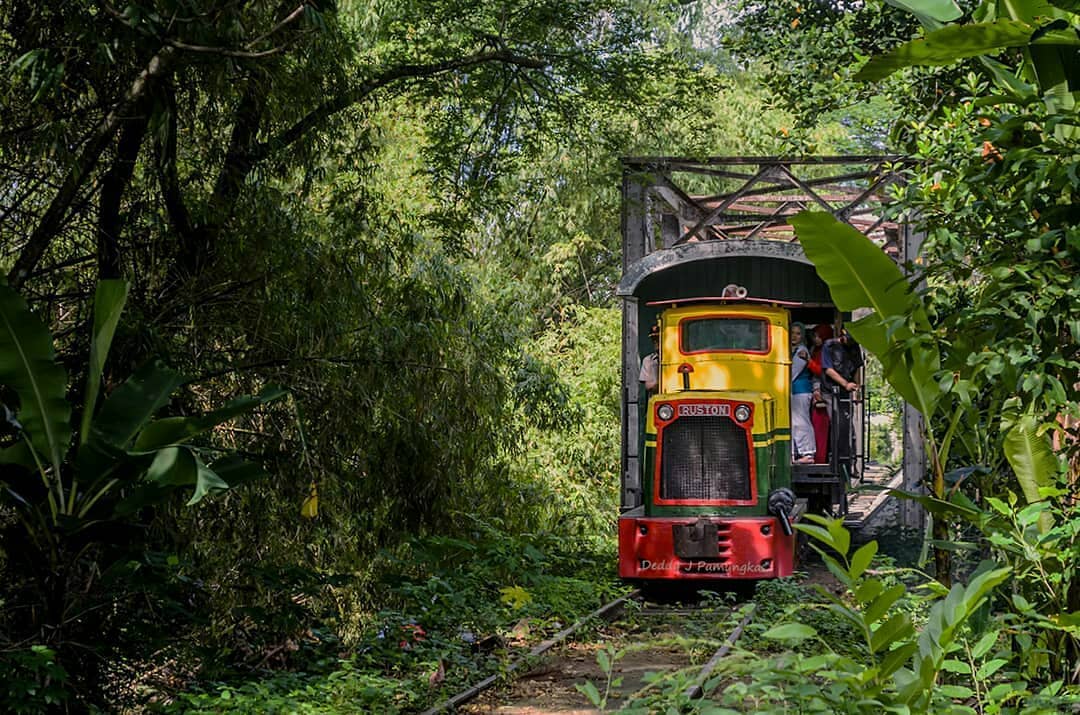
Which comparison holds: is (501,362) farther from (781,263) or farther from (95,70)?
(95,70)

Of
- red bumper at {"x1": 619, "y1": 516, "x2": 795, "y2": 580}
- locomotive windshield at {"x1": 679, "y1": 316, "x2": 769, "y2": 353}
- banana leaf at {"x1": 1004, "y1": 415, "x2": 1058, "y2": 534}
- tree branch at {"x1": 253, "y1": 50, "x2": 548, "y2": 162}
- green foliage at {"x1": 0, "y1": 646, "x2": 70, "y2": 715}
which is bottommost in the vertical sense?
green foliage at {"x1": 0, "y1": 646, "x2": 70, "y2": 715}

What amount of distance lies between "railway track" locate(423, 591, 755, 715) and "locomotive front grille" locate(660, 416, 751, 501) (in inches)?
44.8

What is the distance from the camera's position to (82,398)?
7840mm

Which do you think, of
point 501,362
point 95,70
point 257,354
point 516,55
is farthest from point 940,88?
point 95,70

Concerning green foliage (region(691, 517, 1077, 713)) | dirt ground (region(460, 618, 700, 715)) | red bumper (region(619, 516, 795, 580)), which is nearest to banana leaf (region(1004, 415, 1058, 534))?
green foliage (region(691, 517, 1077, 713))

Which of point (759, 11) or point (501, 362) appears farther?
point (759, 11)

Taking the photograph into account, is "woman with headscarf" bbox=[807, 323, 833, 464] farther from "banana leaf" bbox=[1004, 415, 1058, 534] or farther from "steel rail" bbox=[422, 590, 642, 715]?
"banana leaf" bbox=[1004, 415, 1058, 534]

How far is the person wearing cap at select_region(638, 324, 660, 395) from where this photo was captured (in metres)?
14.2

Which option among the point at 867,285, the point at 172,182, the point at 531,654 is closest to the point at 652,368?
the point at 531,654

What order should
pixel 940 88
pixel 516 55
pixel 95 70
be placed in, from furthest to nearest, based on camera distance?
pixel 516 55
pixel 940 88
pixel 95 70

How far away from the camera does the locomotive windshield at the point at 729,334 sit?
1351 cm

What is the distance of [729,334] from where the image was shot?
1355 centimetres

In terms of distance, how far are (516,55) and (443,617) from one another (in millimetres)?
4773

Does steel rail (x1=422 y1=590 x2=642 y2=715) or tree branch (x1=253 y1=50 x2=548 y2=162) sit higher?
tree branch (x1=253 y1=50 x2=548 y2=162)
